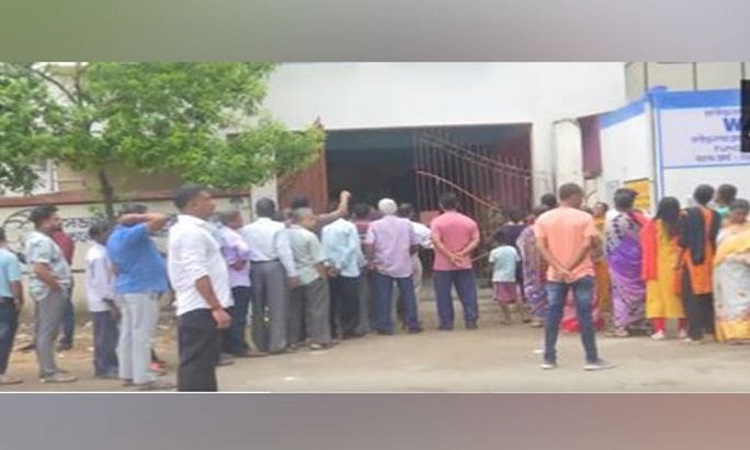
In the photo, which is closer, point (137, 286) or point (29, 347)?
point (29, 347)

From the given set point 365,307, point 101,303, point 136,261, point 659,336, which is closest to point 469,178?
point 365,307

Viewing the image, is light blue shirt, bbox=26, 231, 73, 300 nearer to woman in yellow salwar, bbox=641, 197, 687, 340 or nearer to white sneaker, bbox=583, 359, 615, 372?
white sneaker, bbox=583, 359, 615, 372

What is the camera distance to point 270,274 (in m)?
4.58

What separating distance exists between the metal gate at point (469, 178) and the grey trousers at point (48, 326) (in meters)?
1.81

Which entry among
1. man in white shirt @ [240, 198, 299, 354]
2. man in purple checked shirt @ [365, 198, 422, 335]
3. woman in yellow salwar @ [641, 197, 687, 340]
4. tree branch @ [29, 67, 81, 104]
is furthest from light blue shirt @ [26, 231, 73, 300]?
woman in yellow salwar @ [641, 197, 687, 340]

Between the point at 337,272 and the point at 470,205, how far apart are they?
2.40ft

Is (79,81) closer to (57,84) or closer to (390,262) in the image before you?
(57,84)

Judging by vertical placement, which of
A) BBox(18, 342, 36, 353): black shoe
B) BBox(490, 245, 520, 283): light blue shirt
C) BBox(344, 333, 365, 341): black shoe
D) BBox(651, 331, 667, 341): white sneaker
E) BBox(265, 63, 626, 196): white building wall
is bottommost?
BBox(651, 331, 667, 341): white sneaker

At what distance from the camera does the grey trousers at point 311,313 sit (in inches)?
175

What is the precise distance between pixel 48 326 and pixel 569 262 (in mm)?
Result: 2585

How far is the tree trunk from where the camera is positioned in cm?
438

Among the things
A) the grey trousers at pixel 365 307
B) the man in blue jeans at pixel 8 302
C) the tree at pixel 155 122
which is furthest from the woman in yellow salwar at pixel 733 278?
the man in blue jeans at pixel 8 302

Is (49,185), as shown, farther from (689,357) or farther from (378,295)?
(689,357)

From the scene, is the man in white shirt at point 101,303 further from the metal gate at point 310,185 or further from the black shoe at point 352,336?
the black shoe at point 352,336
